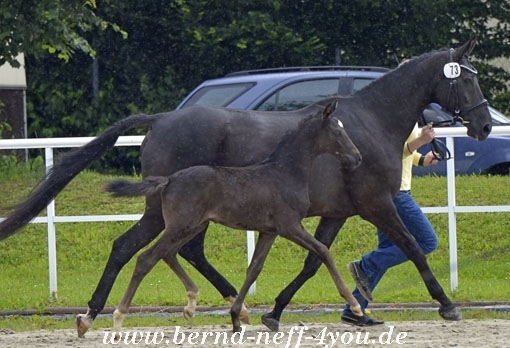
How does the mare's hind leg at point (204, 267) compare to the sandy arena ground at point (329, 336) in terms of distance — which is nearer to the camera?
the sandy arena ground at point (329, 336)

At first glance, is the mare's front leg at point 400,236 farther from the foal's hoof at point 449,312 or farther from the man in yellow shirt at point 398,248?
the man in yellow shirt at point 398,248

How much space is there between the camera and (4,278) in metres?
11.4

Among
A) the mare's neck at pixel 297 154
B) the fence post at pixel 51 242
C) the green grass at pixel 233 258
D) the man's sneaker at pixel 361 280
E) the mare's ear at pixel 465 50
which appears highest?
the mare's ear at pixel 465 50

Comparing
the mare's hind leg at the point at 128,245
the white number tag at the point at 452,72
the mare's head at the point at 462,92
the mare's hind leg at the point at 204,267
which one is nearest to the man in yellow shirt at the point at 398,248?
the mare's head at the point at 462,92

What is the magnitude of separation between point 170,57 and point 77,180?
5.04 metres

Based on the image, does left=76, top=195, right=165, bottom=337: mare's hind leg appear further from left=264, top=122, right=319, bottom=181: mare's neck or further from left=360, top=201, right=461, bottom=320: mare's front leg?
left=360, top=201, right=461, bottom=320: mare's front leg

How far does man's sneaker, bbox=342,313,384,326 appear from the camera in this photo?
826 centimetres

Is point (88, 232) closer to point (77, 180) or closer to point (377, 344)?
point (77, 180)

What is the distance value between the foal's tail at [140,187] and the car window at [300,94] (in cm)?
577

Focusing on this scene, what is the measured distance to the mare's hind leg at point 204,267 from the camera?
8.35 m

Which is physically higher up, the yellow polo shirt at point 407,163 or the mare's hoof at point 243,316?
the yellow polo shirt at point 407,163

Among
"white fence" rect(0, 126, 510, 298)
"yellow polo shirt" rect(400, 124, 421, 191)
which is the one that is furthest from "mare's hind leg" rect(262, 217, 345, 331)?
"white fence" rect(0, 126, 510, 298)

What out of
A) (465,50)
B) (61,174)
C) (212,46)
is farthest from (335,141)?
(212,46)

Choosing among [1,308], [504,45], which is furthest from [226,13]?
[1,308]
